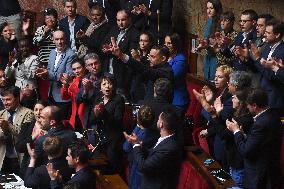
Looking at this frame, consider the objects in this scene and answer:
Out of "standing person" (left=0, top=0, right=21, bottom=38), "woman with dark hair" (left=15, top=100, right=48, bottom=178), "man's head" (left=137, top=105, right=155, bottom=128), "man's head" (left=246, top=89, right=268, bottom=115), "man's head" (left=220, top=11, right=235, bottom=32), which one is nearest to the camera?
"man's head" (left=246, top=89, right=268, bottom=115)

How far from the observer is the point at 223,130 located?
20.8ft

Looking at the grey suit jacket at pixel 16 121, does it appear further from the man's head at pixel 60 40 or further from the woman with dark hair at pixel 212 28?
the woman with dark hair at pixel 212 28

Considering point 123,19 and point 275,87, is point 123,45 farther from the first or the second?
point 275,87

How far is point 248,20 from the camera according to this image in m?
8.00

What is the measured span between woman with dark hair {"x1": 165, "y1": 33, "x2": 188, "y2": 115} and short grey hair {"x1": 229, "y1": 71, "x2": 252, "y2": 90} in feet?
4.22

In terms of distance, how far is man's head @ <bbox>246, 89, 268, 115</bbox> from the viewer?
5.57 metres

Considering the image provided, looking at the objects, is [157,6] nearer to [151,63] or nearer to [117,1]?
[117,1]

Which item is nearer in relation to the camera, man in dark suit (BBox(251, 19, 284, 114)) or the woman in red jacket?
man in dark suit (BBox(251, 19, 284, 114))

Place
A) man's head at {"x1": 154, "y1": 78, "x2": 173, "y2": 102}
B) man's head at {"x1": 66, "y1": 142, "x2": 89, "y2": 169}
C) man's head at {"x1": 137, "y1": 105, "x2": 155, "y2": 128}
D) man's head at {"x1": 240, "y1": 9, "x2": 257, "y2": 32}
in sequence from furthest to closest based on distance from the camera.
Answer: man's head at {"x1": 240, "y1": 9, "x2": 257, "y2": 32} < man's head at {"x1": 154, "y1": 78, "x2": 173, "y2": 102} < man's head at {"x1": 137, "y1": 105, "x2": 155, "y2": 128} < man's head at {"x1": 66, "y1": 142, "x2": 89, "y2": 169}

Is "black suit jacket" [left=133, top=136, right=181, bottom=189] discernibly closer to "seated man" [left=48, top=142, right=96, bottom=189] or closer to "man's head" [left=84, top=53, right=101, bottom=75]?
"seated man" [left=48, top=142, right=96, bottom=189]

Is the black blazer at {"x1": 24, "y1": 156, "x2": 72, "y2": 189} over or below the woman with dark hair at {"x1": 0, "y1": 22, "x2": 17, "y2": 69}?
below

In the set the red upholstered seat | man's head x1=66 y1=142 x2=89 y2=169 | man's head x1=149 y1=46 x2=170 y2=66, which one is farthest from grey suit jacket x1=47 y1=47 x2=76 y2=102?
man's head x1=66 y1=142 x2=89 y2=169

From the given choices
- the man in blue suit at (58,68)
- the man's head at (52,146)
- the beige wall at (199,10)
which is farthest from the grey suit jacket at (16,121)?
the beige wall at (199,10)

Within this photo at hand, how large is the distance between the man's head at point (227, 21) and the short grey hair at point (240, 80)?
223 cm
